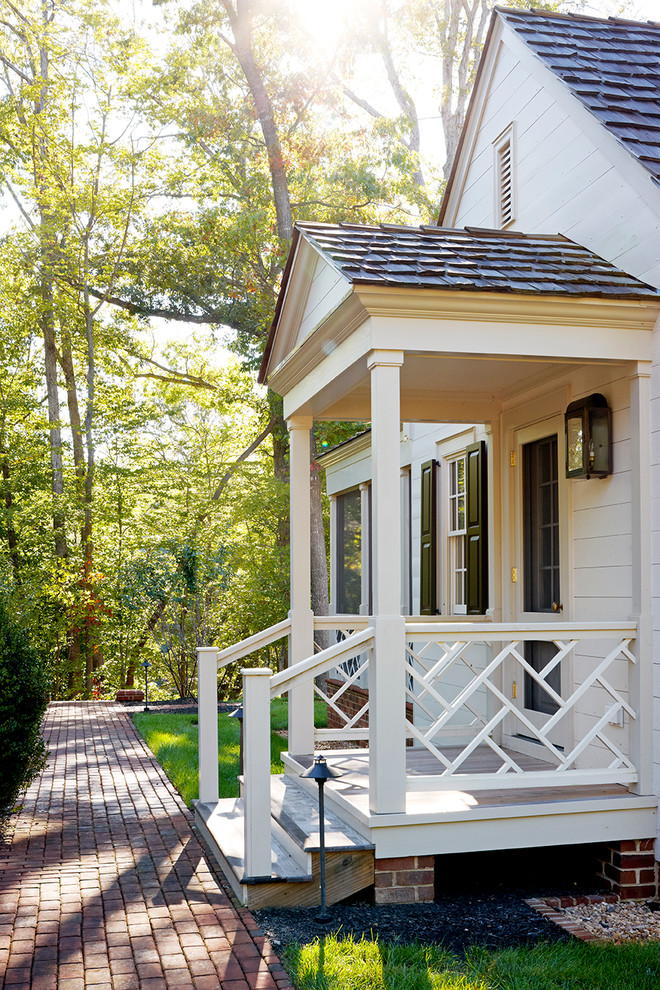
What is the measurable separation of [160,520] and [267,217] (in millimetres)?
7908

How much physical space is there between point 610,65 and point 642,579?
167 inches

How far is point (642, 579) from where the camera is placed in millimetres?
5355

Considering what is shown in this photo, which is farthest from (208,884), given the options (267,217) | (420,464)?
(267,217)

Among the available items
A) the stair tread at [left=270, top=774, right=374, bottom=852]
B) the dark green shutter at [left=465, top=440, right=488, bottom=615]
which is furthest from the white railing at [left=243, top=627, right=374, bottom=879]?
the dark green shutter at [left=465, top=440, right=488, bottom=615]

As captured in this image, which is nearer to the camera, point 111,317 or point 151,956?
point 151,956

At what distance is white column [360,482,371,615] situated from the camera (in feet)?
40.9

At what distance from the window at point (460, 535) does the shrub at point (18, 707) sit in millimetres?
3594

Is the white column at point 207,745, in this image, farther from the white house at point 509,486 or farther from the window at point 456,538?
the window at point 456,538

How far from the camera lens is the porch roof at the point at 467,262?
16.9 feet

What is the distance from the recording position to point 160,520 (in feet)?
70.4

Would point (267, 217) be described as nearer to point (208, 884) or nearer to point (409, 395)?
point (409, 395)

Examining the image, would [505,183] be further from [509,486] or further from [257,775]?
[257,775]

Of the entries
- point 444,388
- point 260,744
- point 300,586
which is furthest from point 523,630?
point 444,388

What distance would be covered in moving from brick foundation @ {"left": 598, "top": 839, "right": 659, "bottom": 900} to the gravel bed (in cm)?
8
